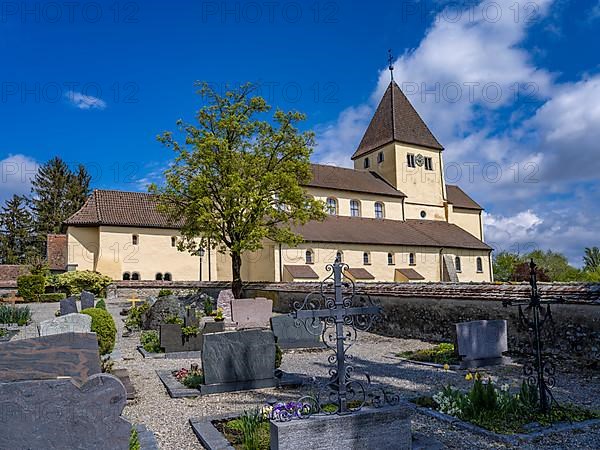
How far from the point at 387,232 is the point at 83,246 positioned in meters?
24.1

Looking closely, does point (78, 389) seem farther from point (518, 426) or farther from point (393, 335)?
point (393, 335)

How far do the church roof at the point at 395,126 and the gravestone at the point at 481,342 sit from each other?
37.8 metres

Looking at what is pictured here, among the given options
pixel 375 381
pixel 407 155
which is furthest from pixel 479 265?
pixel 375 381

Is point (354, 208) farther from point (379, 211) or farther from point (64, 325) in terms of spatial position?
point (64, 325)

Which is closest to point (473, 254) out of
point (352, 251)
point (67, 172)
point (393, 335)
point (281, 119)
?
point (352, 251)

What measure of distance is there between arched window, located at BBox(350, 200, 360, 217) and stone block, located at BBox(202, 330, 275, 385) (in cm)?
3508

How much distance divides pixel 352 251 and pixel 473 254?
13842 mm

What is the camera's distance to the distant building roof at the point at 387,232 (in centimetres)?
3550

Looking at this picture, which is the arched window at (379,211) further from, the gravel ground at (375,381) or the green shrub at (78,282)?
the gravel ground at (375,381)

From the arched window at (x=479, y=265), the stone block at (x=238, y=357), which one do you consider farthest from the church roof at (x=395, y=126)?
the stone block at (x=238, y=357)

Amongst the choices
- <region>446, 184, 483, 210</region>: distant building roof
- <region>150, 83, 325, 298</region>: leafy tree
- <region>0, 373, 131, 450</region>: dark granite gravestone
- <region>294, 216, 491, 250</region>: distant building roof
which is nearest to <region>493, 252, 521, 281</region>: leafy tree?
<region>446, 184, 483, 210</region>: distant building roof

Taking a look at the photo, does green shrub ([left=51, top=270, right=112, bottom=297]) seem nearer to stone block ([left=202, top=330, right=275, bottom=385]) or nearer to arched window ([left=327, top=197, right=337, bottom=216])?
→ arched window ([left=327, top=197, right=337, bottom=216])

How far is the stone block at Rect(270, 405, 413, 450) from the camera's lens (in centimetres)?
444

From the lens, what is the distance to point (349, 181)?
44.6 meters
